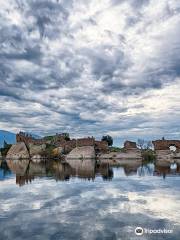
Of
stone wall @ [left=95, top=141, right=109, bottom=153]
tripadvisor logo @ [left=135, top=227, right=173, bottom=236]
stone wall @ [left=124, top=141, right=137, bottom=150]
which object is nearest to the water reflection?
tripadvisor logo @ [left=135, top=227, right=173, bottom=236]

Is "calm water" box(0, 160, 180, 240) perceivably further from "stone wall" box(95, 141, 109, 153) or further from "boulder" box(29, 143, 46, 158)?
"stone wall" box(95, 141, 109, 153)

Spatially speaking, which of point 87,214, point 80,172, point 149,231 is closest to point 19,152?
point 80,172

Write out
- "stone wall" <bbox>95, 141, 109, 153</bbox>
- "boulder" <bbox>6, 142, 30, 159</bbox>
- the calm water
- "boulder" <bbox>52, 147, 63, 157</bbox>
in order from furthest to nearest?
"stone wall" <bbox>95, 141, 109, 153</bbox>, "boulder" <bbox>52, 147, 63, 157</bbox>, "boulder" <bbox>6, 142, 30, 159</bbox>, the calm water

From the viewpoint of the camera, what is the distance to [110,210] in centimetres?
1900

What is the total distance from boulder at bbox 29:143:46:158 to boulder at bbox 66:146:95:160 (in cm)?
1357

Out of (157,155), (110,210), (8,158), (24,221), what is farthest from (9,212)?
(8,158)

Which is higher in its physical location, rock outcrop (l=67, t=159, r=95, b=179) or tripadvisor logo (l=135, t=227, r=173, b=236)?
rock outcrop (l=67, t=159, r=95, b=179)

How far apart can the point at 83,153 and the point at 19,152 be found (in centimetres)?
2609

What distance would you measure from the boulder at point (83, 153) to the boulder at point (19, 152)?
18.2m

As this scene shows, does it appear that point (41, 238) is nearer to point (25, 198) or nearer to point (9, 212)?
point (9, 212)

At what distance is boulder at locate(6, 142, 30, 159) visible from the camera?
124m

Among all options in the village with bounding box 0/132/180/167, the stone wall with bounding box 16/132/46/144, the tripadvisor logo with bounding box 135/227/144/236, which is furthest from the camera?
the stone wall with bounding box 16/132/46/144

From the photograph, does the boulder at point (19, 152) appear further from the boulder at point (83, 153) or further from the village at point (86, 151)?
the boulder at point (83, 153)

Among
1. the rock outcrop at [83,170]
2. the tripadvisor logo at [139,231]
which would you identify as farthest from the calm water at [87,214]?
the rock outcrop at [83,170]
